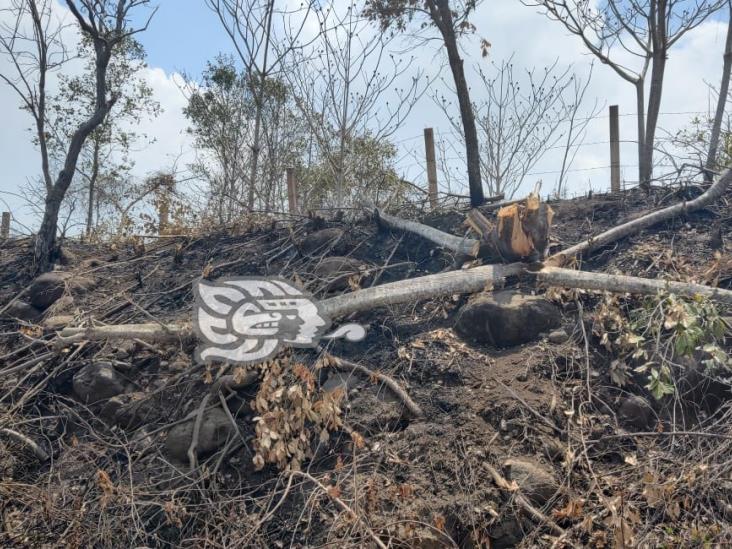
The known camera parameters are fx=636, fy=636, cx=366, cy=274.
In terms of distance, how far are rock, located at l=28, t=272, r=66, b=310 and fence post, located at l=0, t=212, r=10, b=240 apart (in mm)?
2293

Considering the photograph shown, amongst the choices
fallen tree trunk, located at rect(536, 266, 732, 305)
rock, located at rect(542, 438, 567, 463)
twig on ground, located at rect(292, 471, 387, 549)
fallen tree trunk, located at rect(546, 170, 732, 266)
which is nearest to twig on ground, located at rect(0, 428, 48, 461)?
twig on ground, located at rect(292, 471, 387, 549)

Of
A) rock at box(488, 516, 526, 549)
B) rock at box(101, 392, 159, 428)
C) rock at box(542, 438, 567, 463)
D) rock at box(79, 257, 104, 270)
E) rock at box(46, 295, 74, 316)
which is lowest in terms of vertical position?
rock at box(488, 516, 526, 549)

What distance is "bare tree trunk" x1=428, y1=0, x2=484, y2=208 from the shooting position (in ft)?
18.0

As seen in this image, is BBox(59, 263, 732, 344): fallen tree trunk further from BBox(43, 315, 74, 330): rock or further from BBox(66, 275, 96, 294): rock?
BBox(66, 275, 96, 294): rock

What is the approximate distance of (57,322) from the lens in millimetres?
4430

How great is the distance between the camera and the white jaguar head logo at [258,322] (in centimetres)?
379

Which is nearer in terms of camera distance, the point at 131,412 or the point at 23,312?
the point at 131,412

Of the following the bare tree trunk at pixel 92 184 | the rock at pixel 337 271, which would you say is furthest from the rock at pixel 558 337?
the bare tree trunk at pixel 92 184

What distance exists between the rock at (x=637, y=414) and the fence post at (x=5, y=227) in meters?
6.54

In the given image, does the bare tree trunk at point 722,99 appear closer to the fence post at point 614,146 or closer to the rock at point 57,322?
the fence post at point 614,146

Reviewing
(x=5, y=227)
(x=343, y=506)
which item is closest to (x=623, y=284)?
(x=343, y=506)

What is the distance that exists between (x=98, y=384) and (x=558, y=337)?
270cm

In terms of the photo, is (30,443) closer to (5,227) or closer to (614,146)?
(5,227)

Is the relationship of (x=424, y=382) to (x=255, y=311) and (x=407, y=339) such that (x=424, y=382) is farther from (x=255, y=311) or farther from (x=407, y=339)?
(x=255, y=311)
